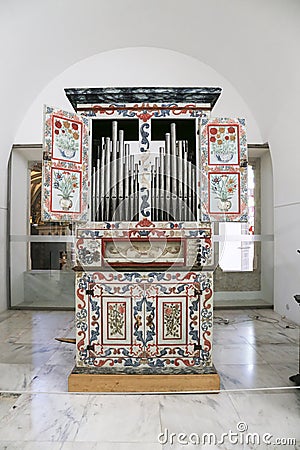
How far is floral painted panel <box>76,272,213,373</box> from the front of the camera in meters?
3.17

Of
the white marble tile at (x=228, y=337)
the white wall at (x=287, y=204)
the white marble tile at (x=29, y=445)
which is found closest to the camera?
the white marble tile at (x=29, y=445)

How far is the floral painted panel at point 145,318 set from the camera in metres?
3.17

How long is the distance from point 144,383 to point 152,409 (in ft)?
0.95

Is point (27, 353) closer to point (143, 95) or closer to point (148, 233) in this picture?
point (148, 233)

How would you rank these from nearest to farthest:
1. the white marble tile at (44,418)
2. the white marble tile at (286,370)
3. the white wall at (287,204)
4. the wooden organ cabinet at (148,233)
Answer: the white marble tile at (44,418)
the wooden organ cabinet at (148,233)
the white marble tile at (286,370)
the white wall at (287,204)

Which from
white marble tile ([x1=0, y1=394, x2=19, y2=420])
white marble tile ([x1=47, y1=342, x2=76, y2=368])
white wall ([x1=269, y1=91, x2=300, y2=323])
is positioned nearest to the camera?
white marble tile ([x1=0, y1=394, x2=19, y2=420])

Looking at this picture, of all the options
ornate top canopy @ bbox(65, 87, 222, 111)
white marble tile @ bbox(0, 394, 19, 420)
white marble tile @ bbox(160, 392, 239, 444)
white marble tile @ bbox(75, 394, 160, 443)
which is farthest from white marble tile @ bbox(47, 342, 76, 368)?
ornate top canopy @ bbox(65, 87, 222, 111)

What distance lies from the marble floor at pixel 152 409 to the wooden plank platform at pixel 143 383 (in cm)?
5

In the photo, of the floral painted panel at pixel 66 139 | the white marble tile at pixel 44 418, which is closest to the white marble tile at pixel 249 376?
the white marble tile at pixel 44 418

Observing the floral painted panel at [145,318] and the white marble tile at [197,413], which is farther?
the floral painted panel at [145,318]

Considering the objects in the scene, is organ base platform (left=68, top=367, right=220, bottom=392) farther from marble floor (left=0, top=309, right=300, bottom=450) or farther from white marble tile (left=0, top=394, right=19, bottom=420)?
white marble tile (left=0, top=394, right=19, bottom=420)

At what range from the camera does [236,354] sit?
158 inches

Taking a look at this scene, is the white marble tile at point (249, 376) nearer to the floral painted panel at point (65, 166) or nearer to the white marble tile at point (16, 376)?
the white marble tile at point (16, 376)

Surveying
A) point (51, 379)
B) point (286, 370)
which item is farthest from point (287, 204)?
point (51, 379)
